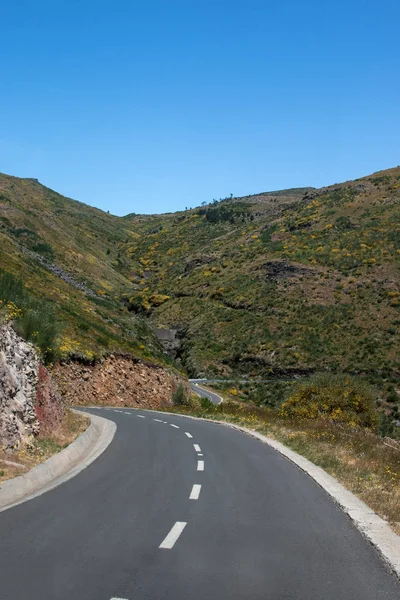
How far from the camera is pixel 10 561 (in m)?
5.65

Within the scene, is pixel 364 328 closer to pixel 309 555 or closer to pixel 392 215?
pixel 392 215

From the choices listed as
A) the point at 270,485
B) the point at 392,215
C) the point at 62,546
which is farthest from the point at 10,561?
the point at 392,215

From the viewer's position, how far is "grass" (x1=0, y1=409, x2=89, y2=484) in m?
9.41

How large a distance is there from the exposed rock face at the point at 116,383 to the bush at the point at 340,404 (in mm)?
14113

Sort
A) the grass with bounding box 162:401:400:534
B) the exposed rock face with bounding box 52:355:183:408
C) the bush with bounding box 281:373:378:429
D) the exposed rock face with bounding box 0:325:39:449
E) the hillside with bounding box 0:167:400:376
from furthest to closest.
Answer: the hillside with bounding box 0:167:400:376 → the exposed rock face with bounding box 52:355:183:408 → the bush with bounding box 281:373:378:429 → the exposed rock face with bounding box 0:325:39:449 → the grass with bounding box 162:401:400:534

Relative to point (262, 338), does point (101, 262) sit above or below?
above

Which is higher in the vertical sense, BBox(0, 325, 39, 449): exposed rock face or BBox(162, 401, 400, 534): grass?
BBox(0, 325, 39, 449): exposed rock face

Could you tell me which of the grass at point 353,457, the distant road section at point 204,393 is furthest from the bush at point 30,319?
the distant road section at point 204,393

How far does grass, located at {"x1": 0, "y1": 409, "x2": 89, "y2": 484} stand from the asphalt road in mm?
893

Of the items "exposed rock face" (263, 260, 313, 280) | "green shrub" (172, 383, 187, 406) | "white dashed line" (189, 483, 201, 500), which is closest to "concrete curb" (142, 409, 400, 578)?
"white dashed line" (189, 483, 201, 500)

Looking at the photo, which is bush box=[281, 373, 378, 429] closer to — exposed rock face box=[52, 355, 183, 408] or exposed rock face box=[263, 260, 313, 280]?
exposed rock face box=[52, 355, 183, 408]

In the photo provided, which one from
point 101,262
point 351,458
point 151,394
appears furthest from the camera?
point 101,262

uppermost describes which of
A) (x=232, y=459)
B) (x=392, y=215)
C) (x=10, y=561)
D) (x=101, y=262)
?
(x=392, y=215)

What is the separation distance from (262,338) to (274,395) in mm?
15184
